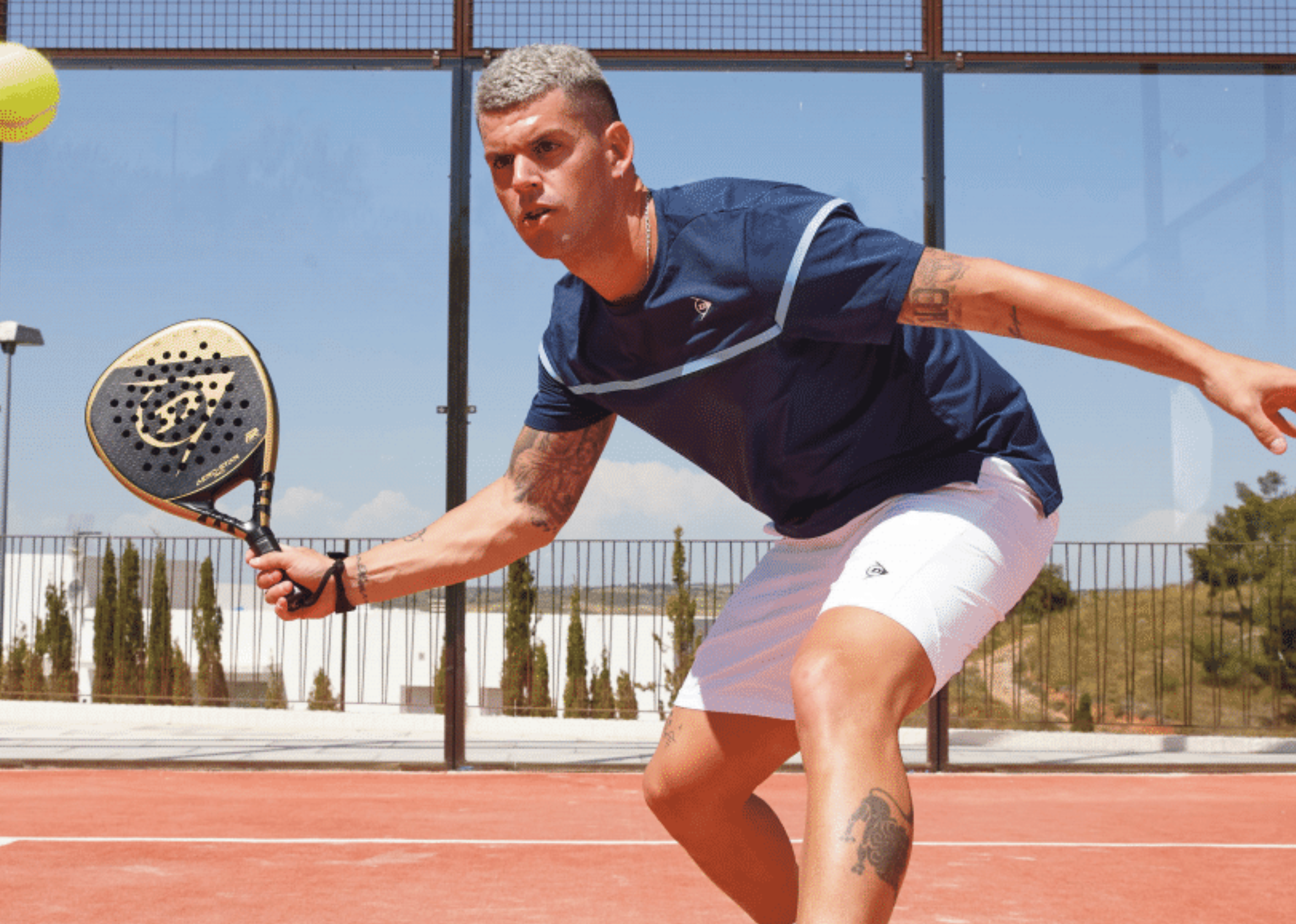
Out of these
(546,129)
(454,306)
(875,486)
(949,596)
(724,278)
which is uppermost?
(454,306)

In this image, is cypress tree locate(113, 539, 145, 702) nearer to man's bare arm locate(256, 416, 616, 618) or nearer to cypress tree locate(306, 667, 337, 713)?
cypress tree locate(306, 667, 337, 713)

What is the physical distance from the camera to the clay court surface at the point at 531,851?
293cm

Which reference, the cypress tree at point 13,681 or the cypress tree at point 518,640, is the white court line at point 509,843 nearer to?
the cypress tree at point 518,640

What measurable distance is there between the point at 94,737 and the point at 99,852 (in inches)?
146

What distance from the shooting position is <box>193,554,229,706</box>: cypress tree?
882 cm

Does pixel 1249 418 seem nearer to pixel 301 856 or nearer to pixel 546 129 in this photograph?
pixel 546 129

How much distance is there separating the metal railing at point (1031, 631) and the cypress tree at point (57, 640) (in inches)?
6.6

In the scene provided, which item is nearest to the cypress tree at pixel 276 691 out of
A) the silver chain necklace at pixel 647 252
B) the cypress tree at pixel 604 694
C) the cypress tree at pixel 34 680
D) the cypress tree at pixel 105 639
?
the cypress tree at pixel 105 639

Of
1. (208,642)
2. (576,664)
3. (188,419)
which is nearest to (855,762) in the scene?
(188,419)

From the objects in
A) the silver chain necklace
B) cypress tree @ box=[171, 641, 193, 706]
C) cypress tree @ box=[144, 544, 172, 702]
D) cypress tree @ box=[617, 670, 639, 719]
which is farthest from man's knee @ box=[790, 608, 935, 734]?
cypress tree @ box=[144, 544, 172, 702]

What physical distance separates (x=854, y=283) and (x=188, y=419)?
1269 millimetres

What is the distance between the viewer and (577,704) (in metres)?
8.14

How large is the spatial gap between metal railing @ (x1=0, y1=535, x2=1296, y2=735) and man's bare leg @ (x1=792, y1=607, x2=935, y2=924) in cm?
432

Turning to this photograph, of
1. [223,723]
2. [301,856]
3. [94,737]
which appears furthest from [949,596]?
[223,723]
